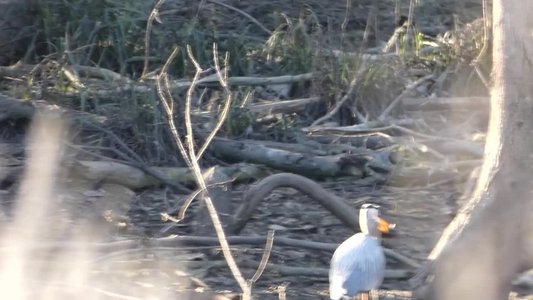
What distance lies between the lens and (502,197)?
524cm

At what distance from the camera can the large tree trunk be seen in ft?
17.0

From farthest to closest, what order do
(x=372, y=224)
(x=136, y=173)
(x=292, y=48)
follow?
(x=292, y=48) → (x=136, y=173) → (x=372, y=224)

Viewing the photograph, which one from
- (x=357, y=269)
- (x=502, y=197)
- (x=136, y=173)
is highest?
(x=136, y=173)

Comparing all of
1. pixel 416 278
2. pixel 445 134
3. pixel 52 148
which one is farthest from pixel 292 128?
pixel 416 278

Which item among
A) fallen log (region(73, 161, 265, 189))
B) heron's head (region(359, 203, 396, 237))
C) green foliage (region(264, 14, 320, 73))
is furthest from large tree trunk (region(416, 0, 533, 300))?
green foliage (region(264, 14, 320, 73))

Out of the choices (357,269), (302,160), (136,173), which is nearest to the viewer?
(357,269)

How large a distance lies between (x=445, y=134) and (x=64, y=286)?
4657 mm

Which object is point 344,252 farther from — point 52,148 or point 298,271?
point 52,148

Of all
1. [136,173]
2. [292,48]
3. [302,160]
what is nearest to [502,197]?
[302,160]

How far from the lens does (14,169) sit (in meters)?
7.73

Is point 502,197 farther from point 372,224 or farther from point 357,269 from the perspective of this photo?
point 357,269

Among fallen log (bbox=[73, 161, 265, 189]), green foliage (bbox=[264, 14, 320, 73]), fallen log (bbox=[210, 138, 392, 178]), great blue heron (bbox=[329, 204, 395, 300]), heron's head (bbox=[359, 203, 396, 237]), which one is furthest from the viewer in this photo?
green foliage (bbox=[264, 14, 320, 73])

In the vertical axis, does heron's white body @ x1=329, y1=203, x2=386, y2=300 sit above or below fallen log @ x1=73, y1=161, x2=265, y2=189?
below

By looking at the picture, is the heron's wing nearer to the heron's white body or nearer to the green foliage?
the heron's white body
